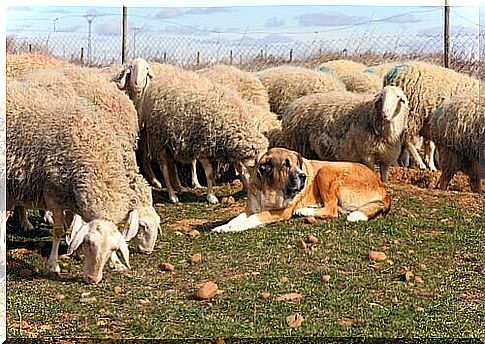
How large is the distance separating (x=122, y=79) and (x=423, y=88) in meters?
2.66

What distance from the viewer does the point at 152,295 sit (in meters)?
5.23

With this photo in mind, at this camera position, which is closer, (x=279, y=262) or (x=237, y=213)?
(x=279, y=262)

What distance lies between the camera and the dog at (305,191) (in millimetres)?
6344

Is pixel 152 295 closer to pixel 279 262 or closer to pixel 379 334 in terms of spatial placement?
pixel 279 262

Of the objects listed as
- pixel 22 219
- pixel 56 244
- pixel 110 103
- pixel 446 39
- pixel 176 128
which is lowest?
pixel 22 219

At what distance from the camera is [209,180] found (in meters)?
7.10

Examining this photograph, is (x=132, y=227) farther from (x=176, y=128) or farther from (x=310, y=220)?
(x=176, y=128)

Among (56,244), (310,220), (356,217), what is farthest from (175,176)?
(56,244)

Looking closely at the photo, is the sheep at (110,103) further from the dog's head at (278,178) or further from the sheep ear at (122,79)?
the dog's head at (278,178)

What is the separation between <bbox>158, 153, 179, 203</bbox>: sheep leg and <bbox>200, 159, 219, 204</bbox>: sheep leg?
24 cm

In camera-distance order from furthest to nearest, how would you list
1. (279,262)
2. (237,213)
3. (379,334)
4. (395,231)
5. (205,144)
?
(205,144)
(237,213)
(395,231)
(279,262)
(379,334)

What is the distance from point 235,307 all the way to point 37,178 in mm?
1343

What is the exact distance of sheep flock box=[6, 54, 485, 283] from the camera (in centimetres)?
539

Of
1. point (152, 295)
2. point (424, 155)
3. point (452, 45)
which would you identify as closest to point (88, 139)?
point (152, 295)
